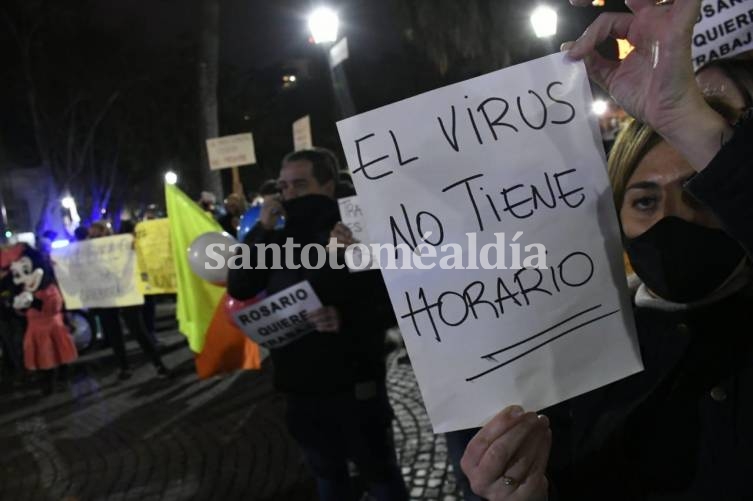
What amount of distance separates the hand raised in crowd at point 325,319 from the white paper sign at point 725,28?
2.06m

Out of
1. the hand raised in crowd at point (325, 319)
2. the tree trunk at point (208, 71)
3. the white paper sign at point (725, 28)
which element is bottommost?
the hand raised in crowd at point (325, 319)

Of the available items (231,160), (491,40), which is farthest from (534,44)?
(231,160)

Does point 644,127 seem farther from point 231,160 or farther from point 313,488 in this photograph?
point 231,160

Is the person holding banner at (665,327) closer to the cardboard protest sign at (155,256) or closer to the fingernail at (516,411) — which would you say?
the fingernail at (516,411)

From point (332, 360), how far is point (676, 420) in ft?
5.61

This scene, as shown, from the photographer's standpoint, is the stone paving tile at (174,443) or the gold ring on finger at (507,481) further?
the stone paving tile at (174,443)

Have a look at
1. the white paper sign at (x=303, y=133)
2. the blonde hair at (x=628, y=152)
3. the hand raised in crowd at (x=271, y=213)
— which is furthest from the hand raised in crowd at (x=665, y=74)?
the white paper sign at (x=303, y=133)

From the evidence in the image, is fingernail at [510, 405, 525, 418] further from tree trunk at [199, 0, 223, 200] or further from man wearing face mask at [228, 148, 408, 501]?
tree trunk at [199, 0, 223, 200]

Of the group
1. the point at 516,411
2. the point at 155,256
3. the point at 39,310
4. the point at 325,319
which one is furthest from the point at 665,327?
the point at 39,310

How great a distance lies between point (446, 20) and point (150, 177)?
2405 cm

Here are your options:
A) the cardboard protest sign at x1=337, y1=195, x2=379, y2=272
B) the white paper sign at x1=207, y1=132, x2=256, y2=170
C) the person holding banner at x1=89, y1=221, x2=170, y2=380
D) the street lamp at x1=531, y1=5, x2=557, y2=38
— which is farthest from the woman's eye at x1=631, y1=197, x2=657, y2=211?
the street lamp at x1=531, y1=5, x2=557, y2=38

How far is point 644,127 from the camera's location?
1442mm

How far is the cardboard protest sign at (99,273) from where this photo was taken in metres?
7.08

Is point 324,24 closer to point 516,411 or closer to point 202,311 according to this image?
point 202,311
